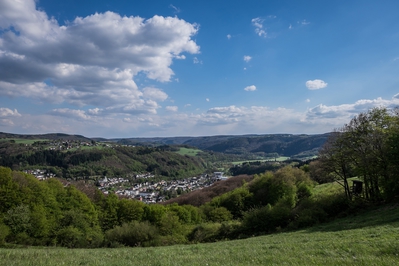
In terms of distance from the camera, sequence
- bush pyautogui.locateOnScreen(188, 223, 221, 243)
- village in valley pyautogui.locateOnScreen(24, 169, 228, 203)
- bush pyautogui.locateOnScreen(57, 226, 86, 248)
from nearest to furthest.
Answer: bush pyautogui.locateOnScreen(188, 223, 221, 243) < bush pyautogui.locateOnScreen(57, 226, 86, 248) < village in valley pyautogui.locateOnScreen(24, 169, 228, 203)

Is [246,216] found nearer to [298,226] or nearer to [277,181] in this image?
[298,226]

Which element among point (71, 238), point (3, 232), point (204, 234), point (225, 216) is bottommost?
point (225, 216)

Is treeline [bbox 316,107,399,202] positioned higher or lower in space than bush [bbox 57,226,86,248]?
higher

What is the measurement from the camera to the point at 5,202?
34.4 m

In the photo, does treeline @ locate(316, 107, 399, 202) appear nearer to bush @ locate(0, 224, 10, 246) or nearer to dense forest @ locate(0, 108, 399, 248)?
dense forest @ locate(0, 108, 399, 248)

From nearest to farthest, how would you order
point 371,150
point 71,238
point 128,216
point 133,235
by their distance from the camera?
1. point 371,150
2. point 133,235
3. point 71,238
4. point 128,216

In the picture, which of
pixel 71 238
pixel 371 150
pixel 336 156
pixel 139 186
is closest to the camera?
pixel 371 150

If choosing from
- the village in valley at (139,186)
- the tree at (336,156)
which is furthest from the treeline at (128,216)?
the village in valley at (139,186)

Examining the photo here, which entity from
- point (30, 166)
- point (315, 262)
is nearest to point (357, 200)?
point (315, 262)

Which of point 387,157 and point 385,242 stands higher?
point 387,157

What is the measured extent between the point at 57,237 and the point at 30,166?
166508 mm

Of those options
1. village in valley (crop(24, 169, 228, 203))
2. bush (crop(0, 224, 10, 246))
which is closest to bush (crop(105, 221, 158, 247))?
bush (crop(0, 224, 10, 246))

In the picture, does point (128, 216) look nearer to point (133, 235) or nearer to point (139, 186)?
point (133, 235)

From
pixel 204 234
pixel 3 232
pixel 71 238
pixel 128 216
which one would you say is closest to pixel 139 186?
pixel 128 216
